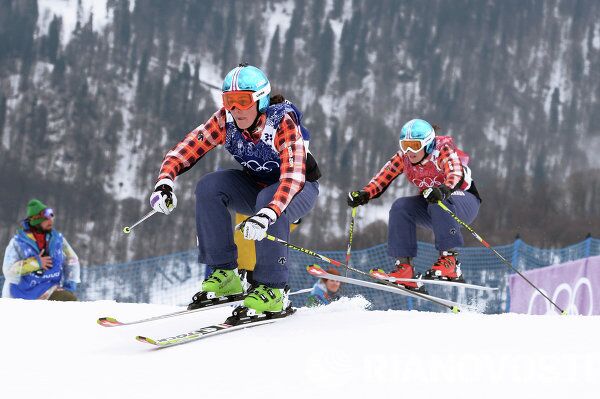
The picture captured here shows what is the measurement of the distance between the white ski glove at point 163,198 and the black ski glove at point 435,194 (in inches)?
99.1

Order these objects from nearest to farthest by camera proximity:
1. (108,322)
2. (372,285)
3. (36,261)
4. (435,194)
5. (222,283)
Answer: (108,322) < (222,283) < (372,285) < (435,194) < (36,261)

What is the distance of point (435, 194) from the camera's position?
6.20 m

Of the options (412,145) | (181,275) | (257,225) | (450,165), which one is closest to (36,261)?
(412,145)

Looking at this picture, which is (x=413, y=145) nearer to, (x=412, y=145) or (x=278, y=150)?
(x=412, y=145)

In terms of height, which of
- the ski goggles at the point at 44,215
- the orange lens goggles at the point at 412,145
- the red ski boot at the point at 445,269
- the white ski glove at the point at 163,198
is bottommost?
the red ski boot at the point at 445,269

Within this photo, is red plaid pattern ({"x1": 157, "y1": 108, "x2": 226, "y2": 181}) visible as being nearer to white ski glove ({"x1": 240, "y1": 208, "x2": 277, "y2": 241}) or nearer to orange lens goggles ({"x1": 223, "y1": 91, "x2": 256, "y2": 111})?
orange lens goggles ({"x1": 223, "y1": 91, "x2": 256, "y2": 111})

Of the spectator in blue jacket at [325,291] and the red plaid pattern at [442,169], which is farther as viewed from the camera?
the spectator in blue jacket at [325,291]

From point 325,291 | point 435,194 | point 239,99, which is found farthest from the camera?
point 325,291

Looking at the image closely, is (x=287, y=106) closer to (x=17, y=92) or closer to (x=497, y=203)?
(x=497, y=203)

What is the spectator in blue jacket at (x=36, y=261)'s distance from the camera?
7879 mm

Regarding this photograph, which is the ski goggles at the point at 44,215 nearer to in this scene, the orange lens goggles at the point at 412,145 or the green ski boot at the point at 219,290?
the orange lens goggles at the point at 412,145

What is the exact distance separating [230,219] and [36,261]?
4239mm

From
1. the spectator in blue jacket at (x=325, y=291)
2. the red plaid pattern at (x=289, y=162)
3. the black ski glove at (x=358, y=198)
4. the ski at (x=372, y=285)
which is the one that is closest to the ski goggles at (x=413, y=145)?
the black ski glove at (x=358, y=198)

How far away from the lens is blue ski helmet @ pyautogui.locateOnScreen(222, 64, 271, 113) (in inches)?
167
